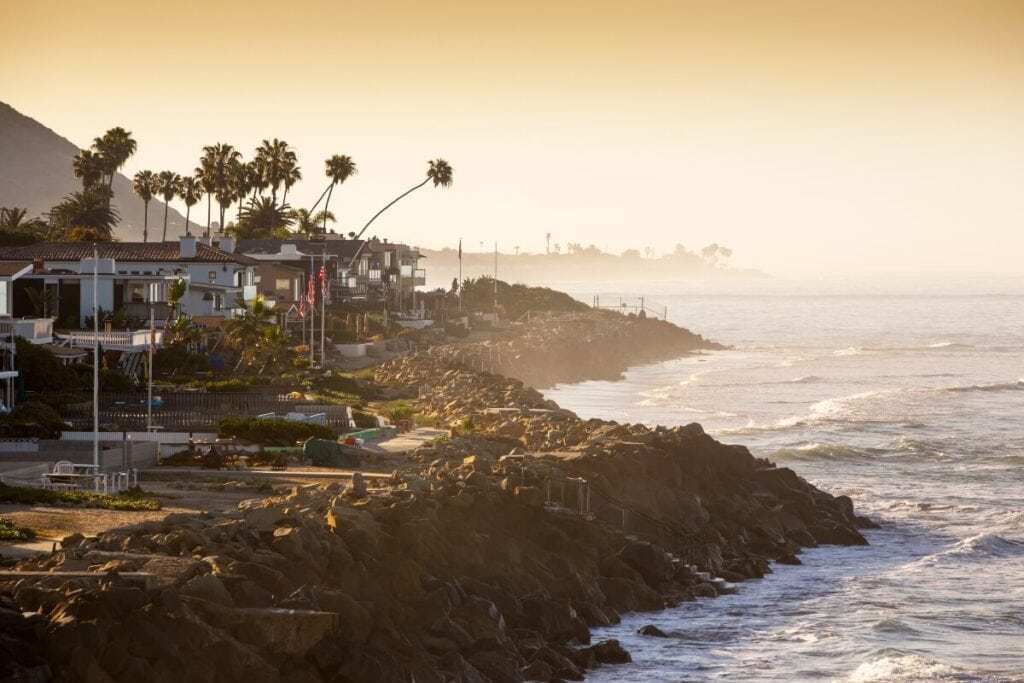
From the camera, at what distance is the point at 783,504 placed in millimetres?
47531

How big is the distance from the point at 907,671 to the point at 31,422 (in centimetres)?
2838

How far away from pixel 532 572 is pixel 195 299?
171 feet

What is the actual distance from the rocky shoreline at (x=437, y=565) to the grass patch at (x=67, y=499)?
2539 millimetres

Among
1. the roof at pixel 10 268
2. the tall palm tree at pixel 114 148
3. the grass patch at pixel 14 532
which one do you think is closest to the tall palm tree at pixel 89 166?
the tall palm tree at pixel 114 148

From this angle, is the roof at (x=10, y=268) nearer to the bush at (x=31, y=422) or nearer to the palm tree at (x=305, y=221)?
the bush at (x=31, y=422)

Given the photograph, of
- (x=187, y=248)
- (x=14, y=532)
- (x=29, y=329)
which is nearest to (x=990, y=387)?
(x=187, y=248)

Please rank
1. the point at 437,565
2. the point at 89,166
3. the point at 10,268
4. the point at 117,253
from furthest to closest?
the point at 89,166
the point at 117,253
the point at 10,268
the point at 437,565

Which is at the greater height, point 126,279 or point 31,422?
point 126,279

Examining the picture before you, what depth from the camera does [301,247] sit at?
120m

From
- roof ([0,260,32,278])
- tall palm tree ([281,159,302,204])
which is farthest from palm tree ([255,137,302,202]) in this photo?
roof ([0,260,32,278])

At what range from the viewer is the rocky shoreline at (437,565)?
76.9 feet

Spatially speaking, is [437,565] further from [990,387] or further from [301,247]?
[301,247]

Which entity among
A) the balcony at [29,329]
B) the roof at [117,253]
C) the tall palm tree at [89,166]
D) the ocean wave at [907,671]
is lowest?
the ocean wave at [907,671]

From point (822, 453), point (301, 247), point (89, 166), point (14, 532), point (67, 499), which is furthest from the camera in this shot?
point (89, 166)
